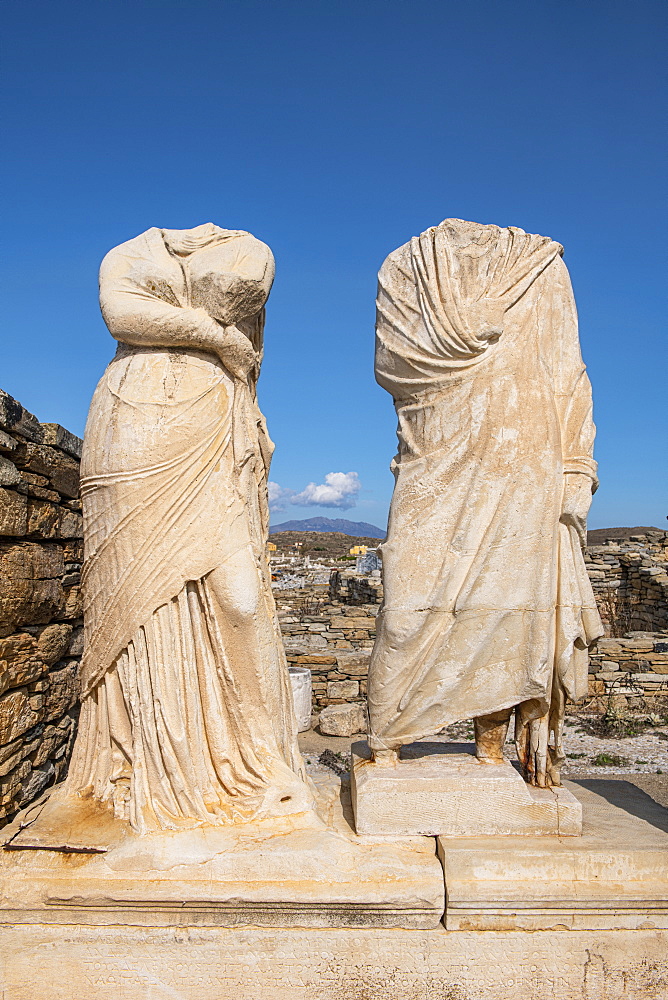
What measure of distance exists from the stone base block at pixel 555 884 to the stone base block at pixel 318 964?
55 mm

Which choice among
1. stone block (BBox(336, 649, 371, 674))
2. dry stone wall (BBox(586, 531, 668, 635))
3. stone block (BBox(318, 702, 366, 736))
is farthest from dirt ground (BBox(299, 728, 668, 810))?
dry stone wall (BBox(586, 531, 668, 635))

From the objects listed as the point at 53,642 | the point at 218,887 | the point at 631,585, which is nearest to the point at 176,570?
the point at 218,887

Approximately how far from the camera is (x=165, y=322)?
2.71 meters

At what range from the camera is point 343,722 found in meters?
8.22

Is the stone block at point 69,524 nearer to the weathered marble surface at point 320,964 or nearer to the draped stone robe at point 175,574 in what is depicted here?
the draped stone robe at point 175,574

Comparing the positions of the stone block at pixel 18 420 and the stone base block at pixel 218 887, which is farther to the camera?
the stone block at pixel 18 420

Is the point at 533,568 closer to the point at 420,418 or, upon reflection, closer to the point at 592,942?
the point at 420,418

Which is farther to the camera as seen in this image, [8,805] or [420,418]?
[8,805]

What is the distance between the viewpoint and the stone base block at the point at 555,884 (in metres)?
2.38

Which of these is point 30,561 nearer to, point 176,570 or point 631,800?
point 176,570

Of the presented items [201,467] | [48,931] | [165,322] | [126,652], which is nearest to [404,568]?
[201,467]

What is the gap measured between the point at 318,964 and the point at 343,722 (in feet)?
19.6

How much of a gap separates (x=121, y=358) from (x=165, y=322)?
29cm

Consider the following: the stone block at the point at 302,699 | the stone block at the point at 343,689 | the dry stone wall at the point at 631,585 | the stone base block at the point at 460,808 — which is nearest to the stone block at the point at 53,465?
the stone base block at the point at 460,808
